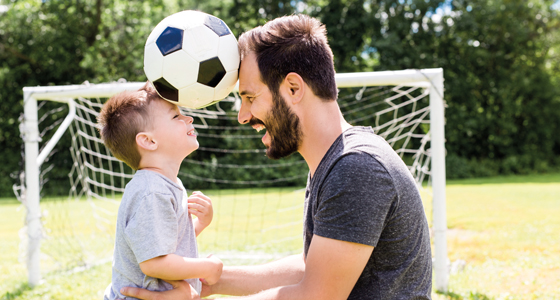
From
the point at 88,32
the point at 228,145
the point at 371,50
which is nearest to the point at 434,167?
the point at 228,145

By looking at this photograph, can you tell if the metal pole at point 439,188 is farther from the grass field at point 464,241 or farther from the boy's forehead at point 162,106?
the boy's forehead at point 162,106

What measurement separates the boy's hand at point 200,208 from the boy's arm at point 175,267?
0.32m

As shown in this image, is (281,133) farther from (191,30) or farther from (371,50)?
(371,50)

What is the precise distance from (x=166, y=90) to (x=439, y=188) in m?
2.91

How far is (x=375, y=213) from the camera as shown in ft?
4.34

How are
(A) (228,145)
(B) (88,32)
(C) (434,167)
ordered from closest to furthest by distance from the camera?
(C) (434,167) < (A) (228,145) < (B) (88,32)

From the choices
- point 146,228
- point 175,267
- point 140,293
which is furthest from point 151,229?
point 140,293

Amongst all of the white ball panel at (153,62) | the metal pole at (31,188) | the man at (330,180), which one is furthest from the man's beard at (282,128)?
the metal pole at (31,188)

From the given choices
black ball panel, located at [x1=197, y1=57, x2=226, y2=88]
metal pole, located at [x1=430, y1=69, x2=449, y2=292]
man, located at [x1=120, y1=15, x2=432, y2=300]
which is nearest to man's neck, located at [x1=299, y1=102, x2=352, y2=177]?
man, located at [x1=120, y1=15, x2=432, y2=300]

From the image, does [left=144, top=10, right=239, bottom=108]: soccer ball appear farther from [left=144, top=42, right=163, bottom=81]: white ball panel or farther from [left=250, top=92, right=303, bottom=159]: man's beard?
[left=250, top=92, right=303, bottom=159]: man's beard

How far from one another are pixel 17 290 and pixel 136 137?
355 cm

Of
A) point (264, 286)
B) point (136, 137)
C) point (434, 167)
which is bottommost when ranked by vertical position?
point (264, 286)

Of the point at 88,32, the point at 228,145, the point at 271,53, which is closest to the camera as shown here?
the point at 271,53

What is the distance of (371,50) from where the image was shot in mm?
19281
